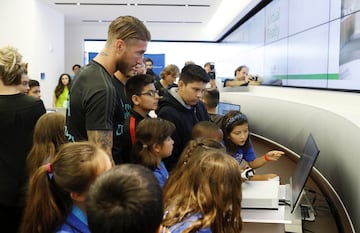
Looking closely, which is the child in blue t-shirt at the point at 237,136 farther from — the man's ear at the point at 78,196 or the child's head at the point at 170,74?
the child's head at the point at 170,74

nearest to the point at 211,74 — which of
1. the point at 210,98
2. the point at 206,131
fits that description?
the point at 210,98

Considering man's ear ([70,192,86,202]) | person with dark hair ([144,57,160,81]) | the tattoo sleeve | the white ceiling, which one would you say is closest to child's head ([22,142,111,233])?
man's ear ([70,192,86,202])

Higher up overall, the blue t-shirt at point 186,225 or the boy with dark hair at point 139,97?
the boy with dark hair at point 139,97

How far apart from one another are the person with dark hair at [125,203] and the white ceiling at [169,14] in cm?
527

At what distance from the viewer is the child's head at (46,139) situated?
189 cm

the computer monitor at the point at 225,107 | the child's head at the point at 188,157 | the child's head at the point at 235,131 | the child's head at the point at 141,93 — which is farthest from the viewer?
the computer monitor at the point at 225,107

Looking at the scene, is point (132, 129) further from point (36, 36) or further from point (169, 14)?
point (169, 14)

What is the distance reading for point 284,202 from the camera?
1.98 metres

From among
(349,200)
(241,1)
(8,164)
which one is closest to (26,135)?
(8,164)

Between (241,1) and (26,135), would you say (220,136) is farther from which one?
(241,1)

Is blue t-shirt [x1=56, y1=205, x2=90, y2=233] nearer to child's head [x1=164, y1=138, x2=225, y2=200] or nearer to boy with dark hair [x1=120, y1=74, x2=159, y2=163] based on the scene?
child's head [x1=164, y1=138, x2=225, y2=200]

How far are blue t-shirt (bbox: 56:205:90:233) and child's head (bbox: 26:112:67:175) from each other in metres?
0.68

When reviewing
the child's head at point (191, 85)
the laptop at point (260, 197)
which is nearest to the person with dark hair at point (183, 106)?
the child's head at point (191, 85)

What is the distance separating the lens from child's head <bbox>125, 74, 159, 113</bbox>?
7.72 ft
